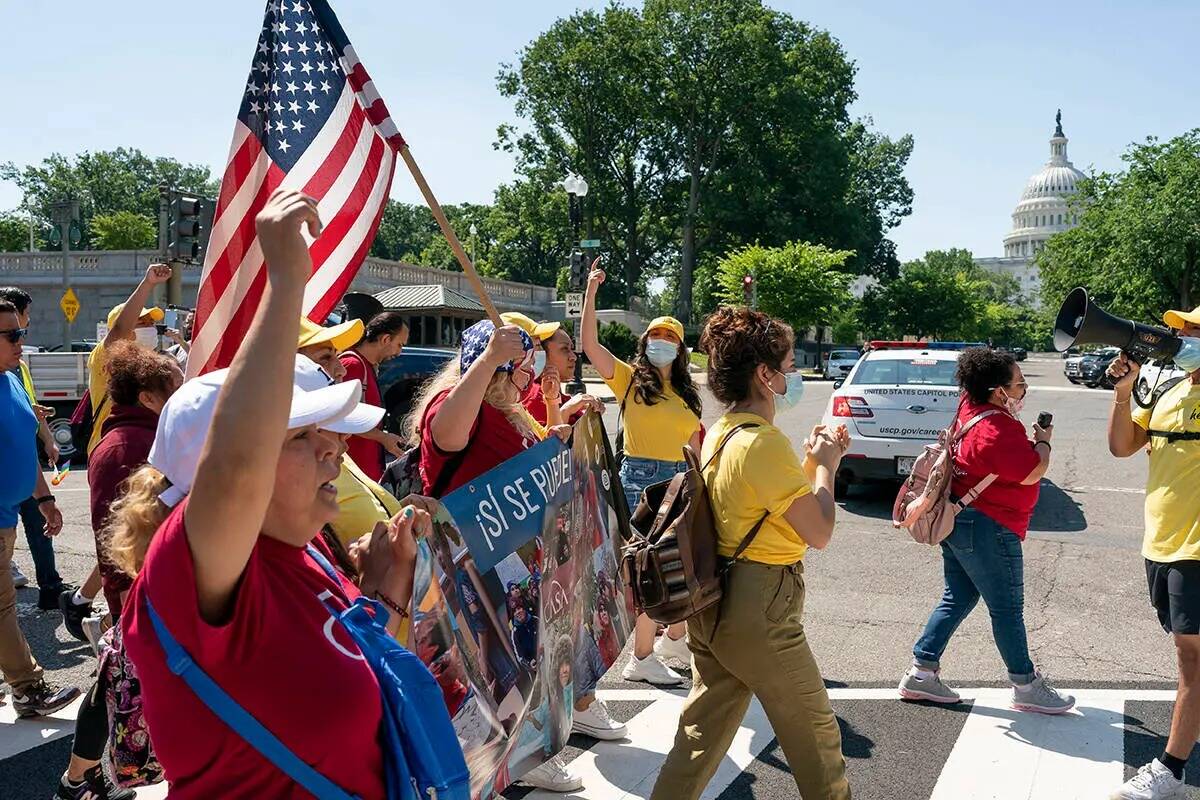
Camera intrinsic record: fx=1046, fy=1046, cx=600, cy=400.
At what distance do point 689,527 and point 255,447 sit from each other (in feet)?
6.37

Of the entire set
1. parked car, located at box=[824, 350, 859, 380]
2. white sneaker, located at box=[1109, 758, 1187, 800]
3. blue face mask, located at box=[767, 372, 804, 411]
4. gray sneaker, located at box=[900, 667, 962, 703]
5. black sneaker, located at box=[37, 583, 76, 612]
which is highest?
blue face mask, located at box=[767, 372, 804, 411]

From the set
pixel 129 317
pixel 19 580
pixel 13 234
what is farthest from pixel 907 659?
pixel 13 234

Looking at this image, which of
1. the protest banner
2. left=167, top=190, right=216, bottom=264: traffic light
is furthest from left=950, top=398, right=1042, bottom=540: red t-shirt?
left=167, top=190, right=216, bottom=264: traffic light

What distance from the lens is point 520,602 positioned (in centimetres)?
349

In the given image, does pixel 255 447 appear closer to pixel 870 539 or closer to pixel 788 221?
pixel 870 539

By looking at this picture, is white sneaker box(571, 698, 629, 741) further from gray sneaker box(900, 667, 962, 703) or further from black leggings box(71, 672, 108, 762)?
black leggings box(71, 672, 108, 762)

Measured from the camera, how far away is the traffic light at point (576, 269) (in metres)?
20.5

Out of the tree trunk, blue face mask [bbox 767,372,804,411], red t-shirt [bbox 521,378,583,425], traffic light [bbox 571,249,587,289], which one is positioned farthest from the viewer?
the tree trunk

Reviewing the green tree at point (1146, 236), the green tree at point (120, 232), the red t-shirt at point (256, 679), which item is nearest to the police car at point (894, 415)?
the red t-shirt at point (256, 679)

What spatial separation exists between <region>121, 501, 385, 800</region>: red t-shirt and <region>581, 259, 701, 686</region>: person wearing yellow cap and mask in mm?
3759

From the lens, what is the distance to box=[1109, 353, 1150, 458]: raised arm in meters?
4.36

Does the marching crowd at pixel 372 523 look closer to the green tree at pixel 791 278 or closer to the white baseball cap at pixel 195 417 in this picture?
the white baseball cap at pixel 195 417

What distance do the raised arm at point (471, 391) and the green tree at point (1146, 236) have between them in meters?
42.9

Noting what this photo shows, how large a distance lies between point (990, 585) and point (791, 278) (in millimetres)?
45422
